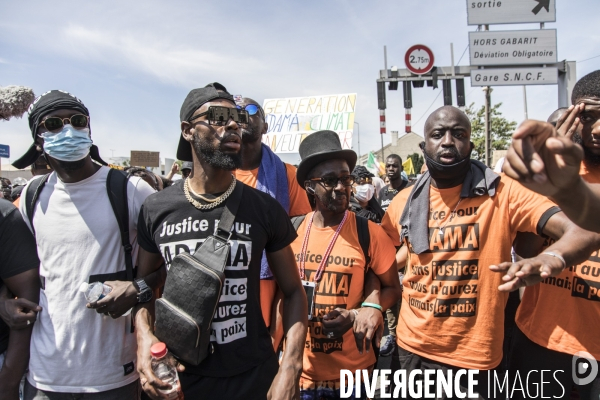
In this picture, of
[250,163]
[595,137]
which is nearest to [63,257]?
[250,163]

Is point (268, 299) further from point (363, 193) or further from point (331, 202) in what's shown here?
point (363, 193)

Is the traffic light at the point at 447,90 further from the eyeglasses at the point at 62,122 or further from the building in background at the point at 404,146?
the building in background at the point at 404,146

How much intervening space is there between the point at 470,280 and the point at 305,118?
829 cm

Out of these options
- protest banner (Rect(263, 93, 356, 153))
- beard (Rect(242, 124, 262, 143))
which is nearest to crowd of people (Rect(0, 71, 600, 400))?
beard (Rect(242, 124, 262, 143))

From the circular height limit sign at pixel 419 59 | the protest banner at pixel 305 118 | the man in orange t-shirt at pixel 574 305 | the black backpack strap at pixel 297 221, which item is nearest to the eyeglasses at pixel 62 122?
the black backpack strap at pixel 297 221

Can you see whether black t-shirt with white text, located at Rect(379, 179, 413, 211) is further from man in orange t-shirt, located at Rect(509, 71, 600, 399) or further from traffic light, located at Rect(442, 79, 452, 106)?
traffic light, located at Rect(442, 79, 452, 106)

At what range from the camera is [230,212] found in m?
1.95

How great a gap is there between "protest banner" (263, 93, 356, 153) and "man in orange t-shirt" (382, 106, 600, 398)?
7.08 metres

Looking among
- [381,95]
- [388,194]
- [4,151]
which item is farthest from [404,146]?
[4,151]

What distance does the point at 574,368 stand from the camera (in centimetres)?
241

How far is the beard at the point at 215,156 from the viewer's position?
2.05 metres

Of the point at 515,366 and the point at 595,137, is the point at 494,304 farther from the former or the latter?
the point at 595,137

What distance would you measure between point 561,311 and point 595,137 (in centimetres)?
106

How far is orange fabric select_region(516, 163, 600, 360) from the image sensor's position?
7.71 ft
